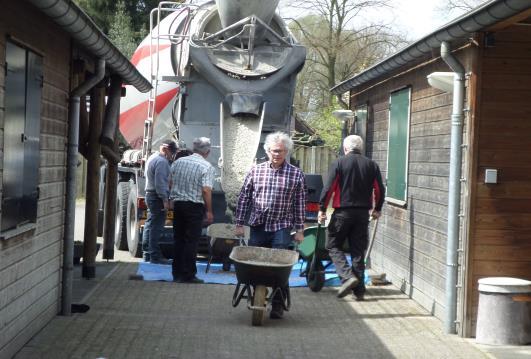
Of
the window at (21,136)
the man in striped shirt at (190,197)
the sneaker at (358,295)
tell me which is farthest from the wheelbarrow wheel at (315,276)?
the window at (21,136)

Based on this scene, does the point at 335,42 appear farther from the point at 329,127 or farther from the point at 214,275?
the point at 214,275

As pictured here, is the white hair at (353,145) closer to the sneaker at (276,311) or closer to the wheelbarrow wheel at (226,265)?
the sneaker at (276,311)

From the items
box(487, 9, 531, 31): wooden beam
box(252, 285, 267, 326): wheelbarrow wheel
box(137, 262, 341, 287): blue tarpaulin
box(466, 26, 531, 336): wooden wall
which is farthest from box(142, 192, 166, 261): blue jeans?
box(487, 9, 531, 31): wooden beam

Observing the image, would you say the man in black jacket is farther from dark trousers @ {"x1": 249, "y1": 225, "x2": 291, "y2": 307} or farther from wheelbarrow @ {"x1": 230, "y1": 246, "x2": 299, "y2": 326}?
wheelbarrow @ {"x1": 230, "y1": 246, "x2": 299, "y2": 326}

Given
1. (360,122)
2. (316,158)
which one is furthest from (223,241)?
(316,158)

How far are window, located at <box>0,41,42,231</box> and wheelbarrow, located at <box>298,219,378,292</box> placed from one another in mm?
4268

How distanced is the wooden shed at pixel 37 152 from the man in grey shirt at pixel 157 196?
2812mm

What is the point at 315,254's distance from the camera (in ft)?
37.5

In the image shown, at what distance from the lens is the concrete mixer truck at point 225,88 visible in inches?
500

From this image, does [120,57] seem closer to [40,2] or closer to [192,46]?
[192,46]

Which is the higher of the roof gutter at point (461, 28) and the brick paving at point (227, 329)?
the roof gutter at point (461, 28)

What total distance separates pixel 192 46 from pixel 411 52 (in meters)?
3.84

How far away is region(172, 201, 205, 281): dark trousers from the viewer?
11.4m

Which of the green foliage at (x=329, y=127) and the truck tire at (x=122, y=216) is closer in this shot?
the truck tire at (x=122, y=216)
